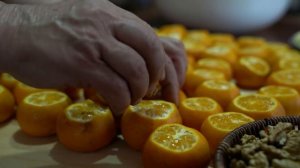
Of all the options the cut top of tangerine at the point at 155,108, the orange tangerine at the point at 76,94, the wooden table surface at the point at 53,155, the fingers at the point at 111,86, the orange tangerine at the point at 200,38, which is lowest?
the wooden table surface at the point at 53,155

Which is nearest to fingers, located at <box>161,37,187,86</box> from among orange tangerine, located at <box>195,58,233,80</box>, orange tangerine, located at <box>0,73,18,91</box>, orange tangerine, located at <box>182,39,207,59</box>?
orange tangerine, located at <box>195,58,233,80</box>

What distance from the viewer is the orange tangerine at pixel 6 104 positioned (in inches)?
37.8

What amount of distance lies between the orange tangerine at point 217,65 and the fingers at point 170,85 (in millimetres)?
243

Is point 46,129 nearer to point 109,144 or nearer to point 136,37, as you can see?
point 109,144

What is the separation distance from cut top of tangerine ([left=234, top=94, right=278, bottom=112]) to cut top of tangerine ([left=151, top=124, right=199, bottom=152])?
0.17 m

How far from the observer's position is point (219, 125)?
828mm

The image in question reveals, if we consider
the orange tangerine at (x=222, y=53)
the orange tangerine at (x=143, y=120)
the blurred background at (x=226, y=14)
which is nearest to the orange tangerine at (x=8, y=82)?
the orange tangerine at (x=143, y=120)

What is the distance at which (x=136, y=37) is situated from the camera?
2.39ft

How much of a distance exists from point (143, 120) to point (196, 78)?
29 cm

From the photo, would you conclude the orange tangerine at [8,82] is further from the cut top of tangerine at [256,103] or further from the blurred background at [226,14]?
the blurred background at [226,14]

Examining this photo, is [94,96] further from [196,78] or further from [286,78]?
[286,78]

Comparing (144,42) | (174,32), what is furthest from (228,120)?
(174,32)

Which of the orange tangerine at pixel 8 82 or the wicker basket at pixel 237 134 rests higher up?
the wicker basket at pixel 237 134

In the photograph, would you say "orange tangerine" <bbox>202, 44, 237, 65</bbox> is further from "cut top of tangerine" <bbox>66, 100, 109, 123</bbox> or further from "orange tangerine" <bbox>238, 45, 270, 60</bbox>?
"cut top of tangerine" <bbox>66, 100, 109, 123</bbox>
